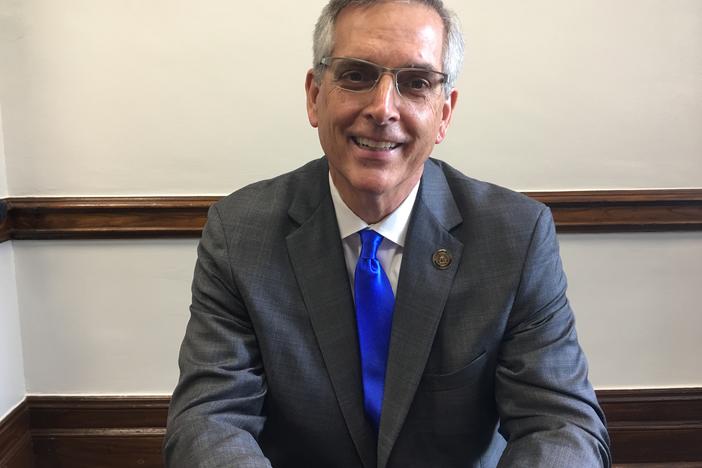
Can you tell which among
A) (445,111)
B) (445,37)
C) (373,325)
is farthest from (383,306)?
(445,37)

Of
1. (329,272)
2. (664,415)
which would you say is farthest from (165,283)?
(664,415)

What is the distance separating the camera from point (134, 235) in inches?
79.9

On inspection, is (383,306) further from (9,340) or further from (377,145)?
(9,340)

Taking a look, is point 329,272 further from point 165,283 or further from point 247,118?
point 165,283

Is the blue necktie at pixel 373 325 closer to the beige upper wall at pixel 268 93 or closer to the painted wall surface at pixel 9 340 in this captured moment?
the beige upper wall at pixel 268 93

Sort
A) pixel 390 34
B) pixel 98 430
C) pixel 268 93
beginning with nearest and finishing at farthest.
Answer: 1. pixel 390 34
2. pixel 268 93
3. pixel 98 430

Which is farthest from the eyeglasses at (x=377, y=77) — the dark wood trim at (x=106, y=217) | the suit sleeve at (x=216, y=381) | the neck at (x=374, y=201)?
the dark wood trim at (x=106, y=217)

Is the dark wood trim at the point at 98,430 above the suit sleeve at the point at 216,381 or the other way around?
the other way around

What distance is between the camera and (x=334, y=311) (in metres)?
1.24

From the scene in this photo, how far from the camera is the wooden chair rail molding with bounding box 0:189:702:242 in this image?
1.99 meters

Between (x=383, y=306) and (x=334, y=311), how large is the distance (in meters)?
0.10

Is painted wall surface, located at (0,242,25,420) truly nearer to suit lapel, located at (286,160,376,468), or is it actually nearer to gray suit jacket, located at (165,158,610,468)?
gray suit jacket, located at (165,158,610,468)

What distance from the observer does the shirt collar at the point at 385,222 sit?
1.29m

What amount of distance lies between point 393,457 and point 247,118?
47.0 inches
